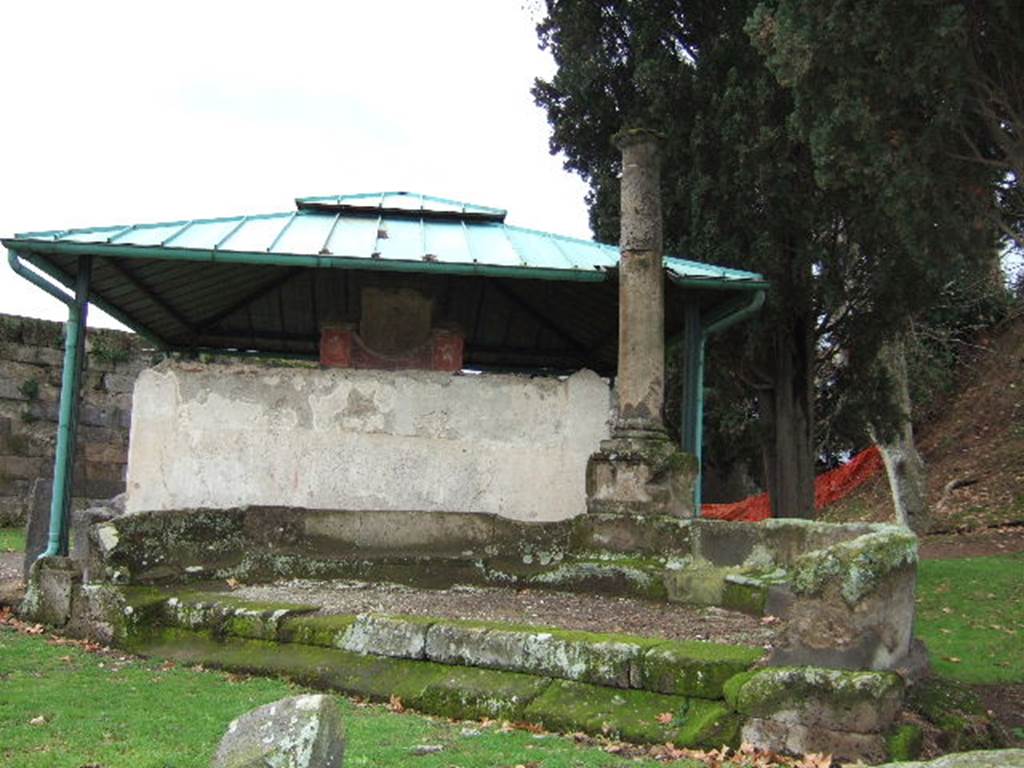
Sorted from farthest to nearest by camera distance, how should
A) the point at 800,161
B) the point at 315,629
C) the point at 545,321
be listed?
the point at 800,161 < the point at 545,321 < the point at 315,629

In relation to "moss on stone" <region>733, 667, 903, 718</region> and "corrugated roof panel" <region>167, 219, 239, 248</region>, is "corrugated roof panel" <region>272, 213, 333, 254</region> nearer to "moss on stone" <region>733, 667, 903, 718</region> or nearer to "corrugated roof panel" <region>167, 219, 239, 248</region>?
"corrugated roof panel" <region>167, 219, 239, 248</region>

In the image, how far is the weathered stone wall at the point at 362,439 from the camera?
8984mm

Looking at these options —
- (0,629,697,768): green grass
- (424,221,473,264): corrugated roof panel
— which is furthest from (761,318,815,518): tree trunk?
(0,629,697,768): green grass

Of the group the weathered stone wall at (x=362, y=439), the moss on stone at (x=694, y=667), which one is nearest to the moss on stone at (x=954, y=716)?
the moss on stone at (x=694, y=667)

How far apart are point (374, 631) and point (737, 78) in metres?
9.75

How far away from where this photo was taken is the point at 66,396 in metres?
8.93

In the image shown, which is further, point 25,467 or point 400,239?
point 25,467

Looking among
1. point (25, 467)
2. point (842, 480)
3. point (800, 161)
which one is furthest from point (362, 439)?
point (842, 480)

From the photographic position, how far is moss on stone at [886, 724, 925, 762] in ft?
15.8

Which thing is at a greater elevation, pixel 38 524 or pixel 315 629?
pixel 38 524

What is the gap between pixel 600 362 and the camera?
44.2ft

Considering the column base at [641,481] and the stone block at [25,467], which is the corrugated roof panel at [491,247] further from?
the stone block at [25,467]

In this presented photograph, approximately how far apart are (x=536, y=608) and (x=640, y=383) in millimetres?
2233

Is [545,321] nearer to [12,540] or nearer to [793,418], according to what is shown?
[793,418]
